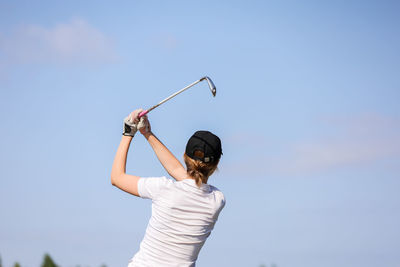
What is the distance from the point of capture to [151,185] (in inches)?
232

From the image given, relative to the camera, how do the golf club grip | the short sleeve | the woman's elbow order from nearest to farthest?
the short sleeve
the woman's elbow
the golf club grip

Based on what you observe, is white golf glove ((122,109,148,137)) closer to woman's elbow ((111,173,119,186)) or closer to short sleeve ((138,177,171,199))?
woman's elbow ((111,173,119,186))

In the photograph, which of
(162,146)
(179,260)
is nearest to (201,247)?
(179,260)

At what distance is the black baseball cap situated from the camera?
234 inches

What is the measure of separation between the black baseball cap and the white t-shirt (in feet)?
0.77

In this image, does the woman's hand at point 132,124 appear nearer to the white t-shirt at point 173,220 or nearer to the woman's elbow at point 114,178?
the woman's elbow at point 114,178

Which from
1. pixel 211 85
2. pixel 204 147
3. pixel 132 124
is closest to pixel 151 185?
pixel 204 147

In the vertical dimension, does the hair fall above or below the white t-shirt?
above

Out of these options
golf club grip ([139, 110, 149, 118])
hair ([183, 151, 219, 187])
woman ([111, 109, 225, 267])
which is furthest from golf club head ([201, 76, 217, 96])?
hair ([183, 151, 219, 187])

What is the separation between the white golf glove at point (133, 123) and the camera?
21.4 ft

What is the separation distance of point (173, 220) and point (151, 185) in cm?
36

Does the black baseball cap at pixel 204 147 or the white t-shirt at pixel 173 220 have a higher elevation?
the black baseball cap at pixel 204 147

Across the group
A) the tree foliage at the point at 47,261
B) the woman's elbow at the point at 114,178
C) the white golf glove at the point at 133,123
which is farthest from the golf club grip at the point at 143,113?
the tree foliage at the point at 47,261

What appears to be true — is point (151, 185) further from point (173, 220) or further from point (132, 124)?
point (132, 124)
